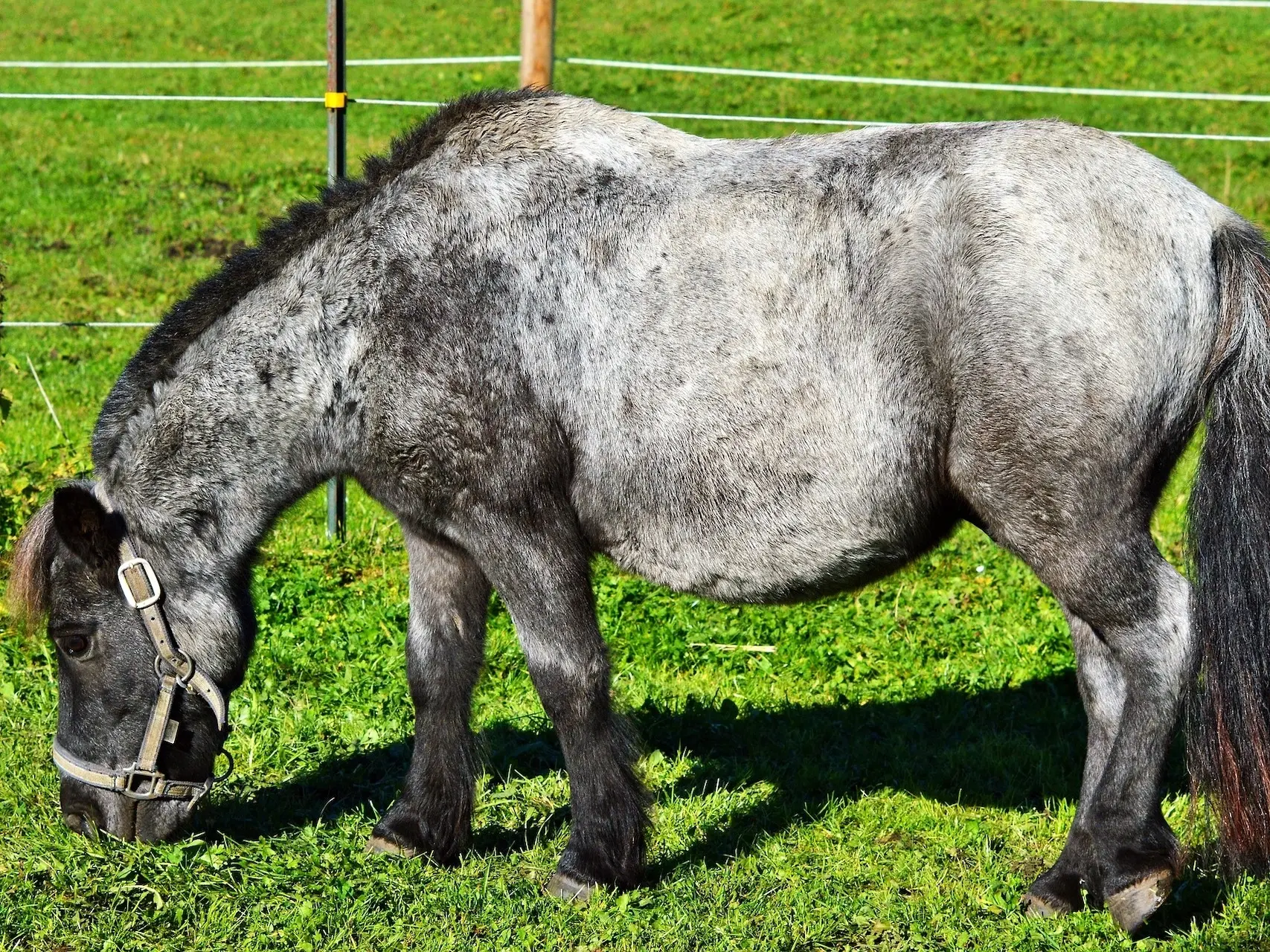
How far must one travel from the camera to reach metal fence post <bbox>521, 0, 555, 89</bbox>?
6.48 m

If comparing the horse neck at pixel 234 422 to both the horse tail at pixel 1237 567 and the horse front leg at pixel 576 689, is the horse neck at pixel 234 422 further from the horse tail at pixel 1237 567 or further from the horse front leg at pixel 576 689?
the horse tail at pixel 1237 567

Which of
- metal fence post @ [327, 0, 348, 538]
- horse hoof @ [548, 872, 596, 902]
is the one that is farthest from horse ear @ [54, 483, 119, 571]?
metal fence post @ [327, 0, 348, 538]

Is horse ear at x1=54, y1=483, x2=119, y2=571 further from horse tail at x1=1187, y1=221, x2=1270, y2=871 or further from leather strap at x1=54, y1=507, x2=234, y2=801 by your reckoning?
horse tail at x1=1187, y1=221, x2=1270, y2=871

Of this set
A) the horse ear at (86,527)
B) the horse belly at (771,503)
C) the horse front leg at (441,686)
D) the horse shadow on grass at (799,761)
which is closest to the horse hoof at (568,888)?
the horse shadow on grass at (799,761)

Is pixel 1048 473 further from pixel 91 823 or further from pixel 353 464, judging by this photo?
pixel 91 823

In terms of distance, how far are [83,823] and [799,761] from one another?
245cm

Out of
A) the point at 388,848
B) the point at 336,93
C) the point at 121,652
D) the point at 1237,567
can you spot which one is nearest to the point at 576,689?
the point at 388,848

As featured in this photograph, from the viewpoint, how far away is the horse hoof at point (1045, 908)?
385cm

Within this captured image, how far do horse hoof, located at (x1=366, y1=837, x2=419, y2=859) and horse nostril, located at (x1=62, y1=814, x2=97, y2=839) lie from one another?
2.72 feet

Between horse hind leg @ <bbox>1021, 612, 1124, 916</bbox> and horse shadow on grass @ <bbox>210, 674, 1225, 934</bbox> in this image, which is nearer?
horse hind leg @ <bbox>1021, 612, 1124, 916</bbox>

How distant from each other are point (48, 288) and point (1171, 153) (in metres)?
11.4

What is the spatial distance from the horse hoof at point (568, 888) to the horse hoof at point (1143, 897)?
149 centimetres

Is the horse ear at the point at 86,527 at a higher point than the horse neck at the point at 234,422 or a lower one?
lower

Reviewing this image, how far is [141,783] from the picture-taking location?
3941 millimetres
